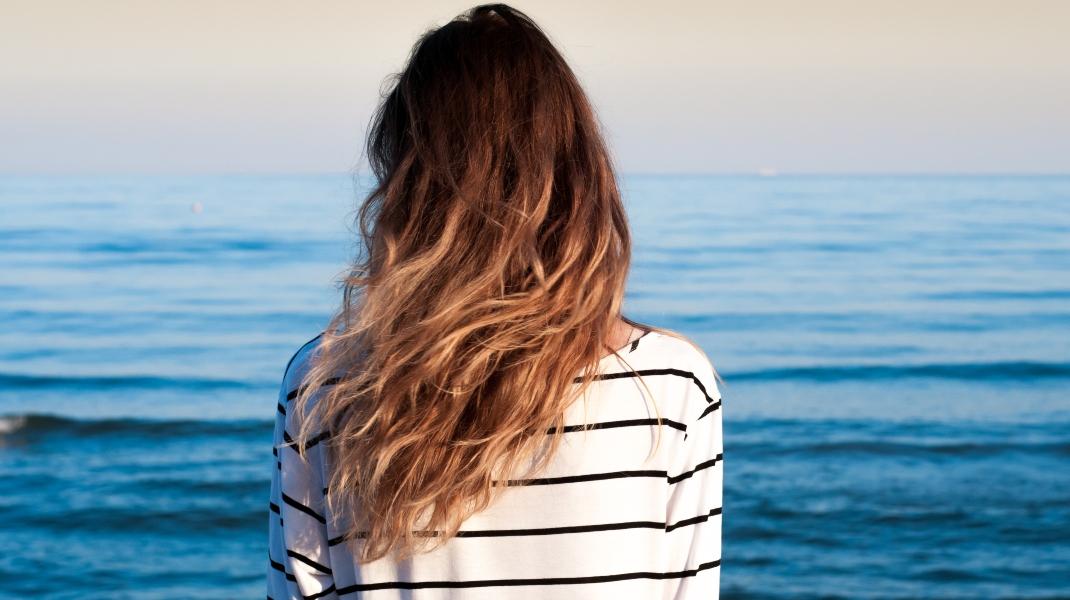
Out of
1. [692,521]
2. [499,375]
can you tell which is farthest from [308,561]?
[692,521]

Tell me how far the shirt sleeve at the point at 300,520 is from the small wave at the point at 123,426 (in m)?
8.19

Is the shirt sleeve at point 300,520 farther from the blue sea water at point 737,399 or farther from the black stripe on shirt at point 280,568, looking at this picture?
the blue sea water at point 737,399

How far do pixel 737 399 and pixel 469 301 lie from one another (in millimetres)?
9493

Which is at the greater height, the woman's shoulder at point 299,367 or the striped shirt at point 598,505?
the woman's shoulder at point 299,367

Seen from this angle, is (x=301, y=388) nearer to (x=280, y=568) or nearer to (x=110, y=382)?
(x=280, y=568)

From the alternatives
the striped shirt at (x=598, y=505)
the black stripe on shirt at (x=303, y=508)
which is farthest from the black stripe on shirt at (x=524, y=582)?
the black stripe on shirt at (x=303, y=508)

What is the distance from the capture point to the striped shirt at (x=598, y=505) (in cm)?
133

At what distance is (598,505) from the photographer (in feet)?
4.38

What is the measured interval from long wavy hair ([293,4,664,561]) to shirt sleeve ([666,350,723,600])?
0.18m

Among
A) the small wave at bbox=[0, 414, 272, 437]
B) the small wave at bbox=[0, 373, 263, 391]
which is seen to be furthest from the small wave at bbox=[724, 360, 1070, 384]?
the small wave at bbox=[0, 373, 263, 391]

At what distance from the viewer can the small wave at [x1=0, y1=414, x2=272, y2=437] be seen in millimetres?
9344

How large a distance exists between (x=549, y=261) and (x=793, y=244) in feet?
74.6

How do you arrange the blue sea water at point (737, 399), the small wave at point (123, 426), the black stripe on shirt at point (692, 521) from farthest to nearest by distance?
the small wave at point (123, 426) < the blue sea water at point (737, 399) < the black stripe on shirt at point (692, 521)

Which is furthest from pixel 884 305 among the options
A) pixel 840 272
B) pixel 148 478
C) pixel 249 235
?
pixel 249 235
